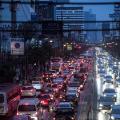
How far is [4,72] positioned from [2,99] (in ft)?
75.1

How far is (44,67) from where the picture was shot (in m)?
94.1

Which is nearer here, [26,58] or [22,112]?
[22,112]

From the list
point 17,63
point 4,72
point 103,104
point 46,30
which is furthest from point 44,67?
Answer: point 103,104

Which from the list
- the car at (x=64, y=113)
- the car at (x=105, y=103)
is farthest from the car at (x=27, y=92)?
the car at (x=64, y=113)

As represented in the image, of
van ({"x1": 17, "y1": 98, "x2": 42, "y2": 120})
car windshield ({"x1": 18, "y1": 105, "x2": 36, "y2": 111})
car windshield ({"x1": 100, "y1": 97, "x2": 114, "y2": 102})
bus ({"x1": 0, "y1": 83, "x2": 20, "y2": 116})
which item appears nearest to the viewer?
van ({"x1": 17, "y1": 98, "x2": 42, "y2": 120})

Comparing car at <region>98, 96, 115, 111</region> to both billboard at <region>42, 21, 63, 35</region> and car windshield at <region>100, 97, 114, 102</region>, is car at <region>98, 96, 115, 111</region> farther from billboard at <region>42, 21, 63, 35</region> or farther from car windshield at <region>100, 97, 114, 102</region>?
billboard at <region>42, 21, 63, 35</region>

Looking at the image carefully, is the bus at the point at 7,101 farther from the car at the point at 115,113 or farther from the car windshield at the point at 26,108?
the car at the point at 115,113

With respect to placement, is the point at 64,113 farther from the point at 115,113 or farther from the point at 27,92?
the point at 27,92

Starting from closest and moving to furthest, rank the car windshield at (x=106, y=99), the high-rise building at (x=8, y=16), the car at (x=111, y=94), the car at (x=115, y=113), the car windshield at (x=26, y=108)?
the car at (x=115, y=113)
the car windshield at (x=26, y=108)
the car windshield at (x=106, y=99)
the car at (x=111, y=94)
the high-rise building at (x=8, y=16)

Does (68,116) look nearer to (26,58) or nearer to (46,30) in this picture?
(46,30)

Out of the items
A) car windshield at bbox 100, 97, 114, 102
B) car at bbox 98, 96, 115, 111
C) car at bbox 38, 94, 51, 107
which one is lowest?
car at bbox 38, 94, 51, 107

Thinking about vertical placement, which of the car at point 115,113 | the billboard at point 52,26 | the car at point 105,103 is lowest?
the car at point 105,103

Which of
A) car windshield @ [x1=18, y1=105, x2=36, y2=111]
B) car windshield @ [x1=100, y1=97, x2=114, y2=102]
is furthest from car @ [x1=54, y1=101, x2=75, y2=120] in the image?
car windshield @ [x1=100, y1=97, x2=114, y2=102]

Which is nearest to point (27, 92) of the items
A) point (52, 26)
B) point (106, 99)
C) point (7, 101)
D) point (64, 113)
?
point (52, 26)
